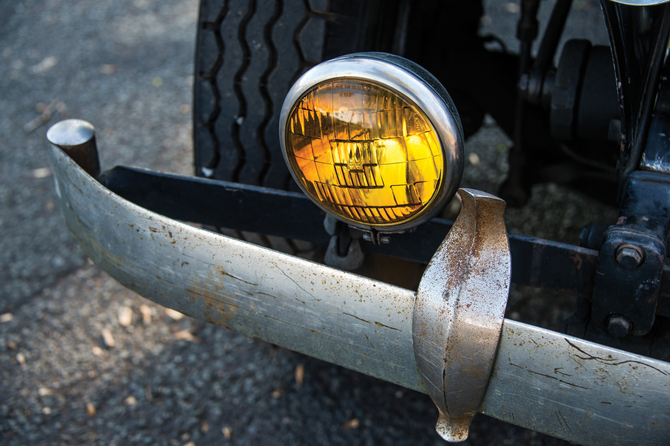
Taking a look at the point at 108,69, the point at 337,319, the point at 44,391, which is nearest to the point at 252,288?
the point at 337,319

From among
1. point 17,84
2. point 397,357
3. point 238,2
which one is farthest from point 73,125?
point 17,84

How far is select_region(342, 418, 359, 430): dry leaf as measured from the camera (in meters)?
1.62

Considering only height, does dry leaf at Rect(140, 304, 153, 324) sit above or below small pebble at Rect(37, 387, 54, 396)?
above

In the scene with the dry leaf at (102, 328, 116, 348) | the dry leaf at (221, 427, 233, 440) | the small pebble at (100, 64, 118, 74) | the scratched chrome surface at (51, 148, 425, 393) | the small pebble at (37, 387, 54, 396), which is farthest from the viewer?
the small pebble at (100, 64, 118, 74)

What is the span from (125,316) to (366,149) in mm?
1482

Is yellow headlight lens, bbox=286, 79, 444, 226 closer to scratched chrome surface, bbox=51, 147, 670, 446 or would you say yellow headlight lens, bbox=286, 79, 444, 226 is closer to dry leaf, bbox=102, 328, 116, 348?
scratched chrome surface, bbox=51, 147, 670, 446

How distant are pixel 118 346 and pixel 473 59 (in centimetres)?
167

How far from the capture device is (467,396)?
0.89 metres

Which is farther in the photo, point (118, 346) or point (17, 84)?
point (17, 84)

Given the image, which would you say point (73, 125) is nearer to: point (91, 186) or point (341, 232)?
point (91, 186)

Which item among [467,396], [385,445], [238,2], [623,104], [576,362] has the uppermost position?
[238,2]

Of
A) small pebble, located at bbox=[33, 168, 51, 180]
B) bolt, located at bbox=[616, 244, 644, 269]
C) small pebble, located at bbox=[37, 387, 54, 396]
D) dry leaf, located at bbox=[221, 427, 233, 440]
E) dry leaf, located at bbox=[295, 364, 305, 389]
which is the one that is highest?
bolt, located at bbox=[616, 244, 644, 269]

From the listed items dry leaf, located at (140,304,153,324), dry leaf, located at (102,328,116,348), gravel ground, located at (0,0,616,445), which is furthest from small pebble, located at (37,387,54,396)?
dry leaf, located at (140,304,153,324)

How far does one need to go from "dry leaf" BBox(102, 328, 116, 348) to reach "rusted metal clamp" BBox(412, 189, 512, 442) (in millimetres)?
1364
